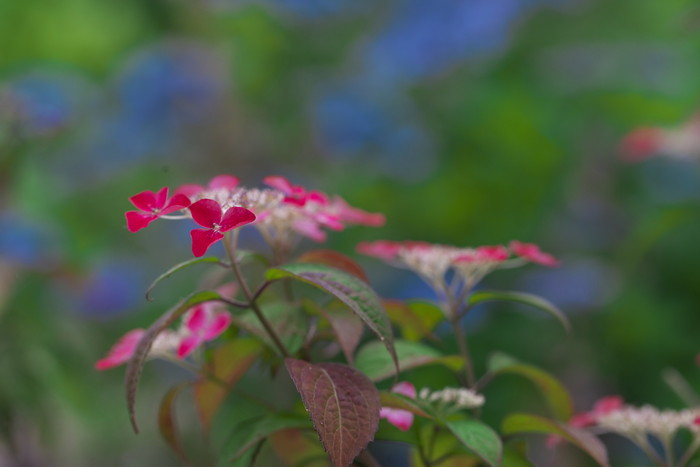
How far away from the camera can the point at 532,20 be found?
1855mm

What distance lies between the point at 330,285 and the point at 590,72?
1.54 m

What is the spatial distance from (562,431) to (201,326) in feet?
0.58

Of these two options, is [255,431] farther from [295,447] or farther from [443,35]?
[443,35]

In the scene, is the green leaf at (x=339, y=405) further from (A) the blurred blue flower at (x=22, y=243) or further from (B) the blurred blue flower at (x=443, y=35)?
(B) the blurred blue flower at (x=443, y=35)

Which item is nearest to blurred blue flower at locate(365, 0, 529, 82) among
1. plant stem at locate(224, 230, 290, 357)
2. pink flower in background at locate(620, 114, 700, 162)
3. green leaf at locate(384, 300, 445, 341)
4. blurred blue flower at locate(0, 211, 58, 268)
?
pink flower in background at locate(620, 114, 700, 162)

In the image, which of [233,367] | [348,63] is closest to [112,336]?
[348,63]

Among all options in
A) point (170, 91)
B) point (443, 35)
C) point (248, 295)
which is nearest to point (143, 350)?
point (248, 295)

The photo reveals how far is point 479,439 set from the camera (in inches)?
14.8

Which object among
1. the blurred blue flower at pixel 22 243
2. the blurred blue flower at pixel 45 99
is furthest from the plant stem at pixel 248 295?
the blurred blue flower at pixel 22 243

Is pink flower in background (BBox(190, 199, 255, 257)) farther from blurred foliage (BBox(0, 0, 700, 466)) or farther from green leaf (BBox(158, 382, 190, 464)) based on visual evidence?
blurred foliage (BBox(0, 0, 700, 466))

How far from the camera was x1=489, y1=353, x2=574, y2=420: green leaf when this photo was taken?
1.49 feet

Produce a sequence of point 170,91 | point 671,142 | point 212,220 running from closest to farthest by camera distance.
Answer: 1. point 212,220
2. point 671,142
3. point 170,91

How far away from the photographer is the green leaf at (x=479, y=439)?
1.19 feet

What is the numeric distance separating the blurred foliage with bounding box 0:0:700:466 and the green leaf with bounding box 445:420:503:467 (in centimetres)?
65
